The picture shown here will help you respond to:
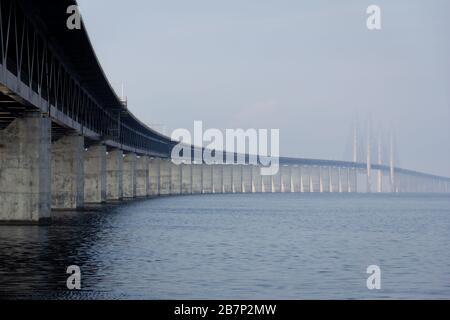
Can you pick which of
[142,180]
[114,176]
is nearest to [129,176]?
[142,180]

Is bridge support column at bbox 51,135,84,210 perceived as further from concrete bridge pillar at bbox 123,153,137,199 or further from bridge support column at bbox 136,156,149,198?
bridge support column at bbox 136,156,149,198

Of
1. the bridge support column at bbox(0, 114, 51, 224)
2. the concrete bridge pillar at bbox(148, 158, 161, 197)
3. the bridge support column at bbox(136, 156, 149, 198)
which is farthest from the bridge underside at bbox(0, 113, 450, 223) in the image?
the concrete bridge pillar at bbox(148, 158, 161, 197)

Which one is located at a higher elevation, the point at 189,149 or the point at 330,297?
the point at 189,149

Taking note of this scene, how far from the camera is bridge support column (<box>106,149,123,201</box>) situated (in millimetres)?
109000

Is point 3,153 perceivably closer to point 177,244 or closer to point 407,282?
point 177,244

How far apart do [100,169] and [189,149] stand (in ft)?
334

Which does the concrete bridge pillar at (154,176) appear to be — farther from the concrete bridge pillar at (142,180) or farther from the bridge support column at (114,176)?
the bridge support column at (114,176)

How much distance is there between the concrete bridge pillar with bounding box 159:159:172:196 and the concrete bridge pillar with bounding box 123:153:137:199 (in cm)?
4297

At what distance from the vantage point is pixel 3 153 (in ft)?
157

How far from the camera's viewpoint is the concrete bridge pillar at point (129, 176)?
12669cm

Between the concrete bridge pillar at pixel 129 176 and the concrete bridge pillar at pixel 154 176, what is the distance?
33114 millimetres

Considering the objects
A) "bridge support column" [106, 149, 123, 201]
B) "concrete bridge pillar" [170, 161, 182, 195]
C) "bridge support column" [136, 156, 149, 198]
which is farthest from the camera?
"concrete bridge pillar" [170, 161, 182, 195]

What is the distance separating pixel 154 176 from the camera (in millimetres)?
167125
